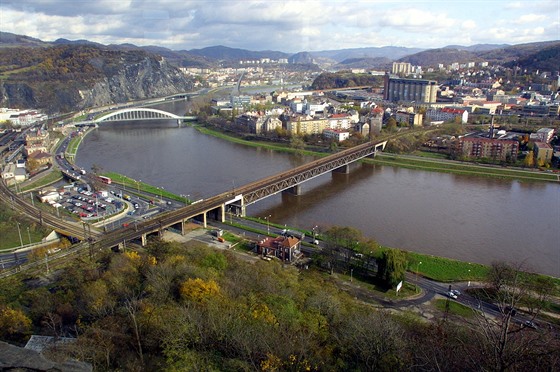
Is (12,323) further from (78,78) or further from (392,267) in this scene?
(78,78)

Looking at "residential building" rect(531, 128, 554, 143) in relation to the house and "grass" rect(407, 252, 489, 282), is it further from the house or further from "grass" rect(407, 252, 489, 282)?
the house

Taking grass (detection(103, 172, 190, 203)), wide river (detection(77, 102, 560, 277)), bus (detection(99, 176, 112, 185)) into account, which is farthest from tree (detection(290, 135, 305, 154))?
bus (detection(99, 176, 112, 185))

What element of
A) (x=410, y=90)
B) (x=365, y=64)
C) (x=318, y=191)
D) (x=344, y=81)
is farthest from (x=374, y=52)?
(x=318, y=191)

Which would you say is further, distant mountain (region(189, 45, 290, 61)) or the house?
distant mountain (region(189, 45, 290, 61))

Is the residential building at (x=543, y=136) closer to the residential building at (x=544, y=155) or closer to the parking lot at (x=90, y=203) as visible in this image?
the residential building at (x=544, y=155)

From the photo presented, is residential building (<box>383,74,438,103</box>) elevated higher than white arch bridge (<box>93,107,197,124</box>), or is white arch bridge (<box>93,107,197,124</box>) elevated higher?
residential building (<box>383,74,438,103</box>)

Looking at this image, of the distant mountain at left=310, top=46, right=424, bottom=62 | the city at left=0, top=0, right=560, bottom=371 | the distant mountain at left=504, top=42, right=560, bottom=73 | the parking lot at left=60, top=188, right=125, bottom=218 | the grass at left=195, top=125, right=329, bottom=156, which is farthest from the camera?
the distant mountain at left=310, top=46, right=424, bottom=62

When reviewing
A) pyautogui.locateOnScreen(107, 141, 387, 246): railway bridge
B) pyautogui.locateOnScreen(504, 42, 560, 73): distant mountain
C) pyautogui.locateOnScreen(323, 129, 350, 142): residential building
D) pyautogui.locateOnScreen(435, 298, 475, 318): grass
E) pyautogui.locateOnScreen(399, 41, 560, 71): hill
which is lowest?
pyautogui.locateOnScreen(435, 298, 475, 318): grass
